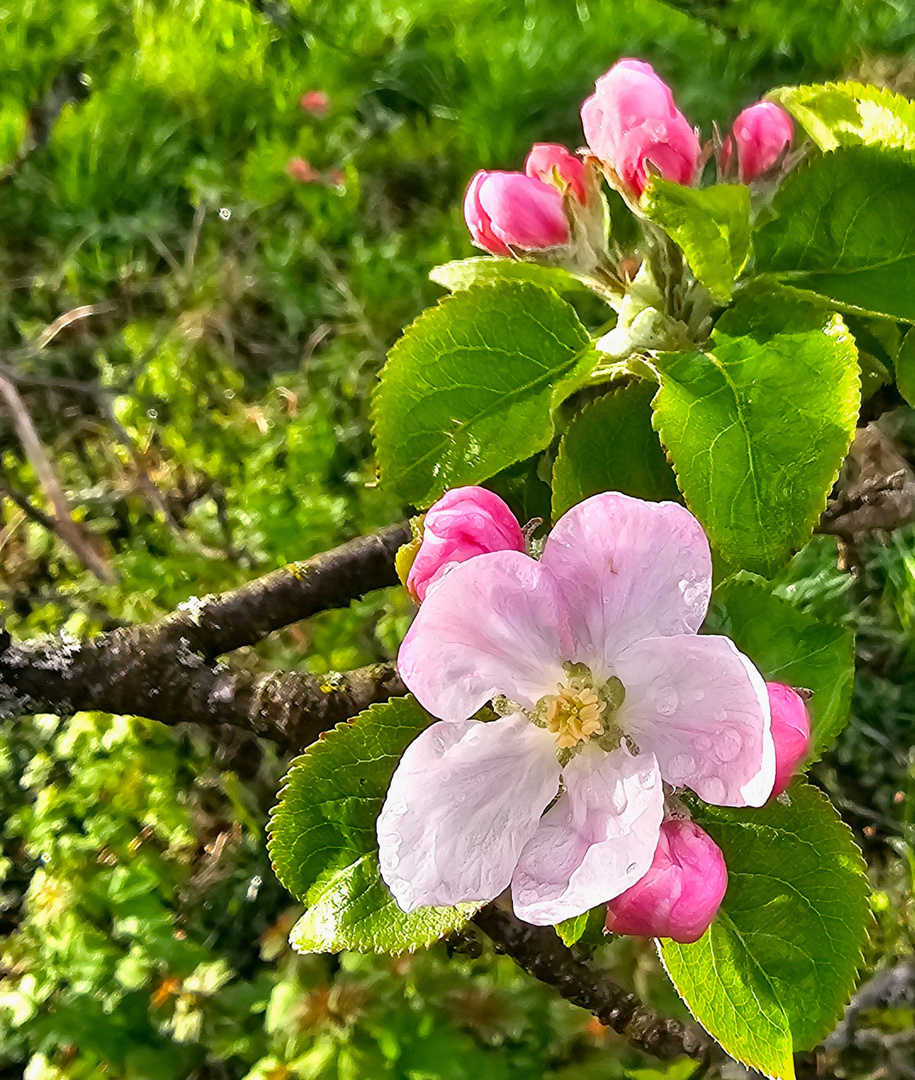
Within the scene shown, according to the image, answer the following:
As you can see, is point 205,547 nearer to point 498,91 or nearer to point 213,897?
point 213,897

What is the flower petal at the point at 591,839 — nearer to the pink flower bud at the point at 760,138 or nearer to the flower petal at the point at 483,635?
the flower petal at the point at 483,635

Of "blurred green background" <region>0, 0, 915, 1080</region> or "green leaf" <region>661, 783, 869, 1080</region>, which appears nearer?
"green leaf" <region>661, 783, 869, 1080</region>

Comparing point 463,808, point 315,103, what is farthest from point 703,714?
point 315,103

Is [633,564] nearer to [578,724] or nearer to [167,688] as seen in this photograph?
[578,724]

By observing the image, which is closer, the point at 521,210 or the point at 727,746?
the point at 727,746

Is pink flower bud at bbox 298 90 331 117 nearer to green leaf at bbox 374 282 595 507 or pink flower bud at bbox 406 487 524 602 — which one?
green leaf at bbox 374 282 595 507

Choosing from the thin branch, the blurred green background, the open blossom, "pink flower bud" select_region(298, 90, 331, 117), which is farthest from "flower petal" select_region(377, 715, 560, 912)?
"pink flower bud" select_region(298, 90, 331, 117)

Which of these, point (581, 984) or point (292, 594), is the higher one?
point (292, 594)
